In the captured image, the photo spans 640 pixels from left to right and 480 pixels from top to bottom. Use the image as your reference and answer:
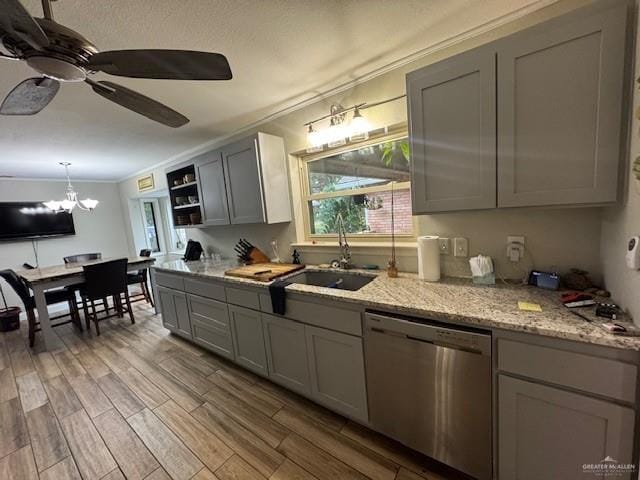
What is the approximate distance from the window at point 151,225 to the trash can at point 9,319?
208cm

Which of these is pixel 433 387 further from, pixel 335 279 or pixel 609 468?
pixel 335 279

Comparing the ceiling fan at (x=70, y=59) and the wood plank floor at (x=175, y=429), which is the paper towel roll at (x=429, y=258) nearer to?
the wood plank floor at (x=175, y=429)

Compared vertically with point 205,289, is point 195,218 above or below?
above

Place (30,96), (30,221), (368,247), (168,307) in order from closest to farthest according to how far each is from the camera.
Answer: (30,96), (368,247), (168,307), (30,221)

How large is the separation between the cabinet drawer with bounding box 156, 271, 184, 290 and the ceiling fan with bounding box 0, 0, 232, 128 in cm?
191

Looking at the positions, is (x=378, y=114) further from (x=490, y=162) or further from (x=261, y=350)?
(x=261, y=350)

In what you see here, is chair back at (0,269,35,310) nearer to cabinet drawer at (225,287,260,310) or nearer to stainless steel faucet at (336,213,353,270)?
cabinet drawer at (225,287,260,310)

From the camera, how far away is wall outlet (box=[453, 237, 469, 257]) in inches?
66.8

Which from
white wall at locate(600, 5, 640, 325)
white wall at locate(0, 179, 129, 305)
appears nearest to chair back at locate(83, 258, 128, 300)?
white wall at locate(0, 179, 129, 305)

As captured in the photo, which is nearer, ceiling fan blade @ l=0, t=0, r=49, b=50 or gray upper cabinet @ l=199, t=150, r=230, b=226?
ceiling fan blade @ l=0, t=0, r=49, b=50

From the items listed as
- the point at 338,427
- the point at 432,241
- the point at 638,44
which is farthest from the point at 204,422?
the point at 638,44

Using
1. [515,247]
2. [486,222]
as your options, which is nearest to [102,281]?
[486,222]

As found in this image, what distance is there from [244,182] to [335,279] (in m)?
1.28

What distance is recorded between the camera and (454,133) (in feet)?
4.50
